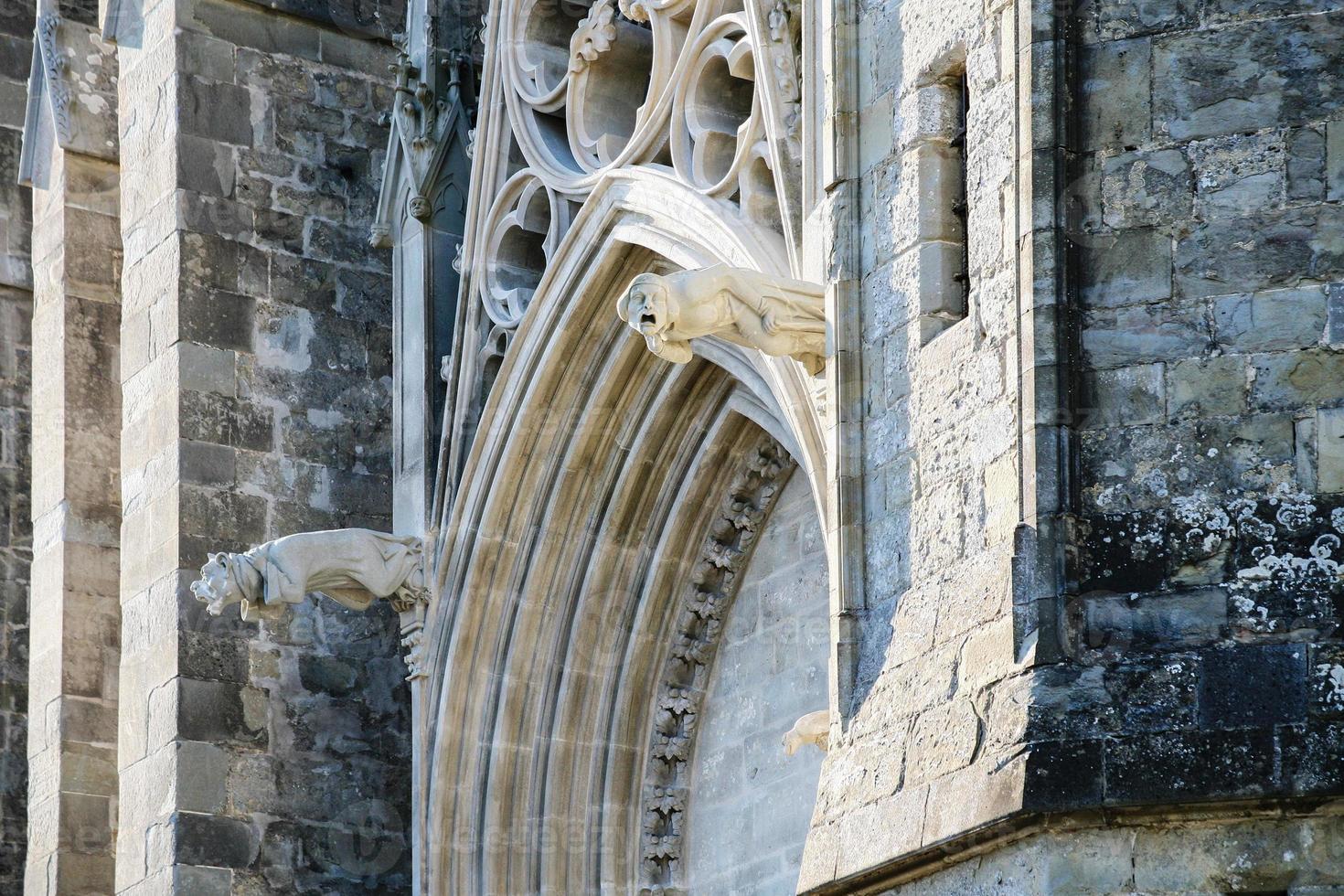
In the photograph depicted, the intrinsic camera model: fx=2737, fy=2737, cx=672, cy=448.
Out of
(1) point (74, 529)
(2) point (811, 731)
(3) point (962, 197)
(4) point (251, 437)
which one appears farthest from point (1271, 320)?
(1) point (74, 529)

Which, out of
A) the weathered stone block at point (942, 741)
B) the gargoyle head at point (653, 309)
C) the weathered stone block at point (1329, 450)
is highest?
the gargoyle head at point (653, 309)

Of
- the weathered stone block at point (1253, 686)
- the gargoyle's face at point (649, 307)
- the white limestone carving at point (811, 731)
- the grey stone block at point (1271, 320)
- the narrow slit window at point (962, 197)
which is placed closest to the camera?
the weathered stone block at point (1253, 686)

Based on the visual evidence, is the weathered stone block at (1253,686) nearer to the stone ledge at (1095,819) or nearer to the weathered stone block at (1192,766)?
the weathered stone block at (1192,766)

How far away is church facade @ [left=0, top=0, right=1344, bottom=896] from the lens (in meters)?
6.38

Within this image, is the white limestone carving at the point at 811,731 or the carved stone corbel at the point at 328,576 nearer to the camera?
the white limestone carving at the point at 811,731

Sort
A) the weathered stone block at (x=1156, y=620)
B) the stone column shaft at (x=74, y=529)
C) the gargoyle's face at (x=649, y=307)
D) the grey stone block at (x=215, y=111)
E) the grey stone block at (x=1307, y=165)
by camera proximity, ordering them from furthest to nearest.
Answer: the stone column shaft at (x=74, y=529) < the grey stone block at (x=215, y=111) < the gargoyle's face at (x=649, y=307) < the grey stone block at (x=1307, y=165) < the weathered stone block at (x=1156, y=620)

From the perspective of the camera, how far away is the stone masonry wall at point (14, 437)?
13344 millimetres

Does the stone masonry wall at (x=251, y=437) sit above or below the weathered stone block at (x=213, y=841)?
above

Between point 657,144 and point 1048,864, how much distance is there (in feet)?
12.5

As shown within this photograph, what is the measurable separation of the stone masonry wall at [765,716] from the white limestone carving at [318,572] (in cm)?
127

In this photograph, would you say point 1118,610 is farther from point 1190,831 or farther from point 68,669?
point 68,669

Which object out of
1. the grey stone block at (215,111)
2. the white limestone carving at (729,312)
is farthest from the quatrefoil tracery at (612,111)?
the grey stone block at (215,111)

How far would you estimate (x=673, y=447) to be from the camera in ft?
32.2

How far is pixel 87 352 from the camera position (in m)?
12.3
